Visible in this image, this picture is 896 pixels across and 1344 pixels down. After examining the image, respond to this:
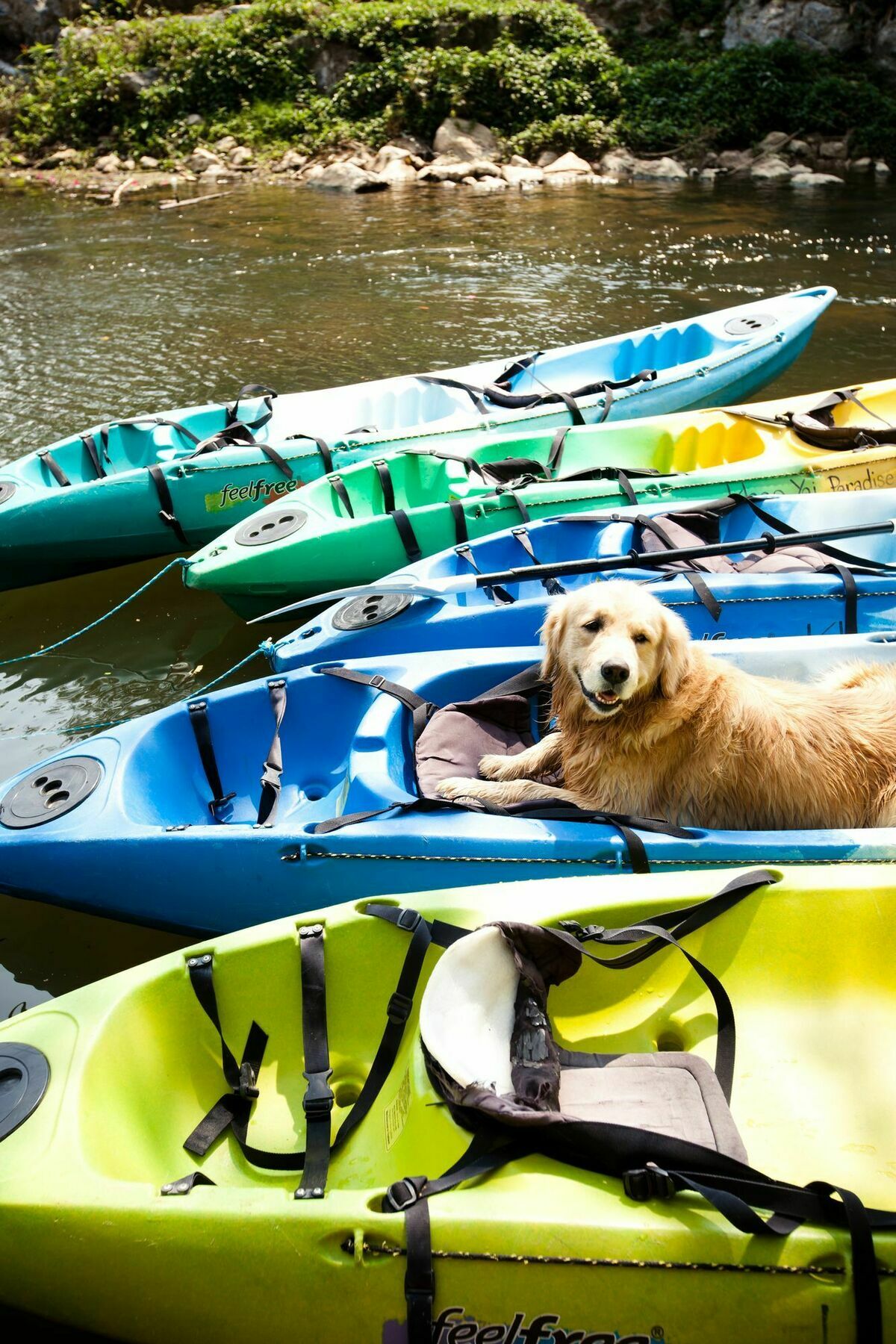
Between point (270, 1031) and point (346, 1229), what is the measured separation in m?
0.82

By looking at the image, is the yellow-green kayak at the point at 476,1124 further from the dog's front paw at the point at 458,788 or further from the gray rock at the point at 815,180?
the gray rock at the point at 815,180

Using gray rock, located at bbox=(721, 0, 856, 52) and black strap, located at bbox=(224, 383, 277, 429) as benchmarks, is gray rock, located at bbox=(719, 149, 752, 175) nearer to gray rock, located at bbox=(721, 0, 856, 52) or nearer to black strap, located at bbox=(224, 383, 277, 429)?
gray rock, located at bbox=(721, 0, 856, 52)

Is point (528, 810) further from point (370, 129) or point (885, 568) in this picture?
point (370, 129)

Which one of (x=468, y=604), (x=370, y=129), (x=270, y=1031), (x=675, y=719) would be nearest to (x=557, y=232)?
(x=370, y=129)

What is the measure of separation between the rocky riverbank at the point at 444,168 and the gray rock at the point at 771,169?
0.7 inches

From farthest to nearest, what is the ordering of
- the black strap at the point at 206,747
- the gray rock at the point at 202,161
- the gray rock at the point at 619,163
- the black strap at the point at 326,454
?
the gray rock at the point at 202,161, the gray rock at the point at 619,163, the black strap at the point at 326,454, the black strap at the point at 206,747

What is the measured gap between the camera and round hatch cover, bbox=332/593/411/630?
483 cm

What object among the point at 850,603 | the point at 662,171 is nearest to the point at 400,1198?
the point at 850,603

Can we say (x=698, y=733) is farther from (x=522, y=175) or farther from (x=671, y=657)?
(x=522, y=175)

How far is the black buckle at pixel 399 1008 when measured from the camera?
2.75 meters

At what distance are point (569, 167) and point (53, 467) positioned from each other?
1422 cm

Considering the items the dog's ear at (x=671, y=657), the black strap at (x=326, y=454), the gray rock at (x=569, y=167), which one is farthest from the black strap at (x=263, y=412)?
the gray rock at (x=569, y=167)

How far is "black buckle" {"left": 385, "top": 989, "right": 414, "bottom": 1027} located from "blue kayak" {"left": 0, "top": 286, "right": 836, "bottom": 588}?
4.22 m

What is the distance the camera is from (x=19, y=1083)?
2.55 m
